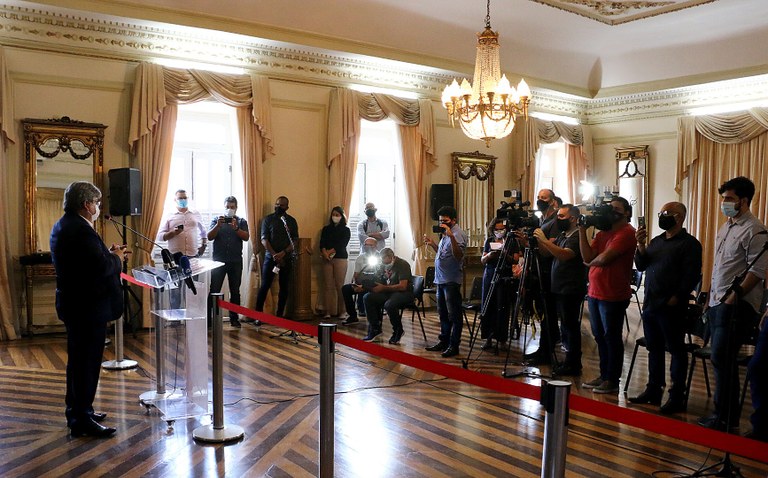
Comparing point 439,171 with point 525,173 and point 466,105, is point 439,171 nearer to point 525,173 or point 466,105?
point 525,173

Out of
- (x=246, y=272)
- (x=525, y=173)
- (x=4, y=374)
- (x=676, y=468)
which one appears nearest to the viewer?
(x=676, y=468)

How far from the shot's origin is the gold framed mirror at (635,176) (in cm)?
1190

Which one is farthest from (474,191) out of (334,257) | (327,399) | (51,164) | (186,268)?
(327,399)

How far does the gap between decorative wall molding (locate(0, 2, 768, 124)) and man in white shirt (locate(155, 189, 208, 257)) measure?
63.3 inches

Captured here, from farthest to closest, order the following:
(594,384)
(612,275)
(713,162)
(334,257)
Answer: (713,162), (334,257), (594,384), (612,275)

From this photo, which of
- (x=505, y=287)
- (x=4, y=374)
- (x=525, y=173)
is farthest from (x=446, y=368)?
(x=525, y=173)

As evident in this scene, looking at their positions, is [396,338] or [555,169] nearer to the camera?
[396,338]

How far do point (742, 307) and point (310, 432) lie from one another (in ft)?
9.26

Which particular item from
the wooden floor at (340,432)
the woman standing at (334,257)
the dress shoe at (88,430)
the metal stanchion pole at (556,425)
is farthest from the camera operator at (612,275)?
the woman standing at (334,257)

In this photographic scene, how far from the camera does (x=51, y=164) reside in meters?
7.48

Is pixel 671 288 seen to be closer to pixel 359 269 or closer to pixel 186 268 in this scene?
pixel 186 268

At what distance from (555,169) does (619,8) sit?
147 inches

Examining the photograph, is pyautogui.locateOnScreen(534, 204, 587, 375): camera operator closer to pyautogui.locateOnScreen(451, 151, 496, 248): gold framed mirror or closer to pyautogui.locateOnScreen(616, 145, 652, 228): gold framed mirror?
pyautogui.locateOnScreen(451, 151, 496, 248): gold framed mirror

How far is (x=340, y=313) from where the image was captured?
9.33 metres
